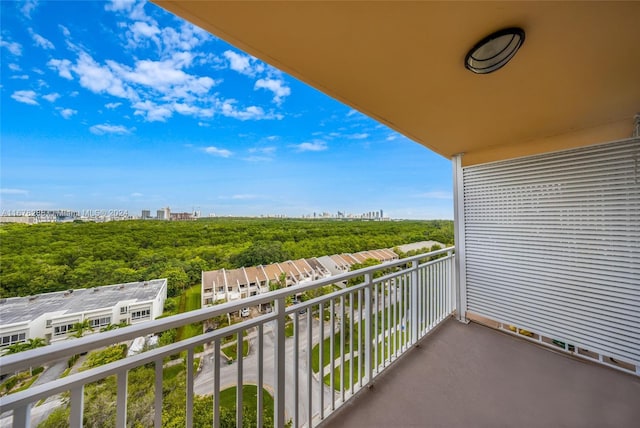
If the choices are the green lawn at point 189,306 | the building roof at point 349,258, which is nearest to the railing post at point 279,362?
the green lawn at point 189,306

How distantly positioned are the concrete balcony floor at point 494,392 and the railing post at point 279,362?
0.51 meters

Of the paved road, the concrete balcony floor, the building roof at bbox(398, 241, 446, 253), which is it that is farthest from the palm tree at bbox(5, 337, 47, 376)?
the building roof at bbox(398, 241, 446, 253)

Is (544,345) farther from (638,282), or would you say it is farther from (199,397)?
(199,397)

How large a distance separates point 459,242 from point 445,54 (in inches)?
103

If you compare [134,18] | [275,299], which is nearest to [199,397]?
[275,299]

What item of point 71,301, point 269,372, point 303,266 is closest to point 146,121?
point 71,301

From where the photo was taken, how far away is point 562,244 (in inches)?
94.8

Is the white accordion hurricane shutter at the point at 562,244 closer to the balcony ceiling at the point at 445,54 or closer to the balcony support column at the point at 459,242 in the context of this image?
the balcony support column at the point at 459,242

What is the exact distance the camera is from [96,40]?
2.15m

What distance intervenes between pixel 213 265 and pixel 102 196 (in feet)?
5.17

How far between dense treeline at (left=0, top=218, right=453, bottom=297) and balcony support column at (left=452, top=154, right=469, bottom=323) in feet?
0.63

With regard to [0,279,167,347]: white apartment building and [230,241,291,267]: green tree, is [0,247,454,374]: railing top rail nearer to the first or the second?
[0,279,167,347]: white apartment building

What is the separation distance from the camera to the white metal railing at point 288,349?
2.70 ft

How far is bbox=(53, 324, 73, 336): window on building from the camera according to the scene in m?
1.16
